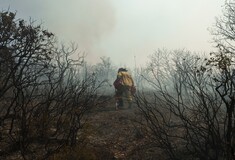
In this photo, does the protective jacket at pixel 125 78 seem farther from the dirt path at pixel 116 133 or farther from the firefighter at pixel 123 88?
the dirt path at pixel 116 133

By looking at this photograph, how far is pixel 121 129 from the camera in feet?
36.8

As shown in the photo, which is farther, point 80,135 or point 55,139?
point 80,135

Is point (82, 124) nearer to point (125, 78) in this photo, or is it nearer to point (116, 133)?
point (116, 133)

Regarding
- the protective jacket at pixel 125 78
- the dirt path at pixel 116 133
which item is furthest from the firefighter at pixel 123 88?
the dirt path at pixel 116 133

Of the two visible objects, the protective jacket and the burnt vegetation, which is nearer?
the burnt vegetation

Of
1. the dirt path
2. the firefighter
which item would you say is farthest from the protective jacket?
the dirt path

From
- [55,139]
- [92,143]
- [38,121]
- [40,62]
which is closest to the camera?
[38,121]

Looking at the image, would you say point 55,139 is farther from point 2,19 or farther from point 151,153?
point 2,19

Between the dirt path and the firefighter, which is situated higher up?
the firefighter

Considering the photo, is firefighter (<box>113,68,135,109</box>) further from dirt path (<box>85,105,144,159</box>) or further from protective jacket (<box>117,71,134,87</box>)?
dirt path (<box>85,105,144,159</box>)

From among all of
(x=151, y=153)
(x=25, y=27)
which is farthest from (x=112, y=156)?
(x=25, y=27)

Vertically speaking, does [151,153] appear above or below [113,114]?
below

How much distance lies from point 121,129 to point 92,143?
196 cm

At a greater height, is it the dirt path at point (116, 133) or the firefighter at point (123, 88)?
the firefighter at point (123, 88)
